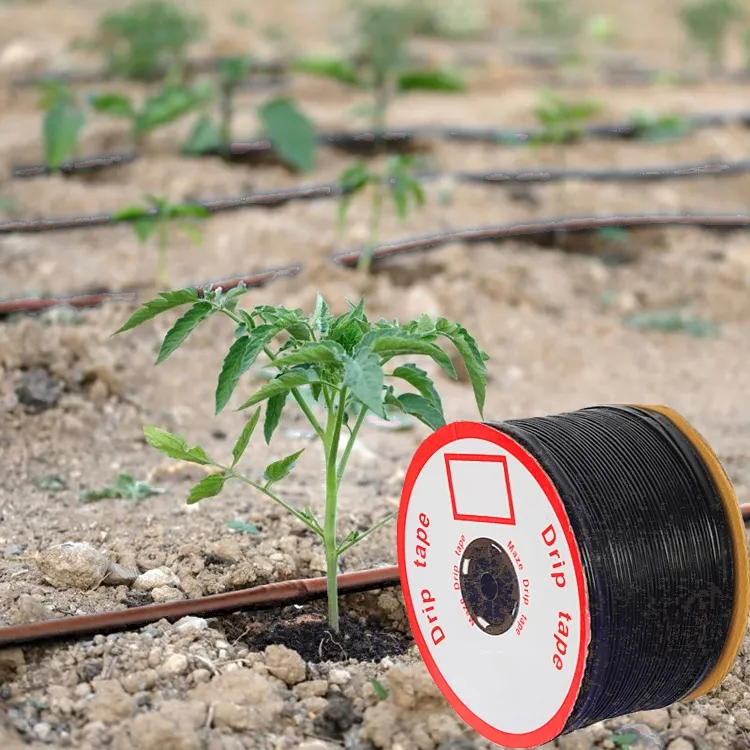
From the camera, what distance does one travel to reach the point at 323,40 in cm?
1333

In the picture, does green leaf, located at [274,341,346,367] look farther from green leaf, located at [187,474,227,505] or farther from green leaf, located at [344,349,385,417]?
green leaf, located at [187,474,227,505]

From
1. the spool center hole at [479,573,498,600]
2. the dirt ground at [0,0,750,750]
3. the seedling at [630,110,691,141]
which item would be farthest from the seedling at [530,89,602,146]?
the spool center hole at [479,573,498,600]

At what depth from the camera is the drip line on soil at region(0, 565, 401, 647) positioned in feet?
7.26

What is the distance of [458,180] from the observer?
20.7 ft

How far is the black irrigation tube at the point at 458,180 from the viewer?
5191 millimetres

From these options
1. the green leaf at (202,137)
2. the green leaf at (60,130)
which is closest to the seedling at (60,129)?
the green leaf at (60,130)

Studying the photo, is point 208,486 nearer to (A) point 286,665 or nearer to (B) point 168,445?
(B) point 168,445

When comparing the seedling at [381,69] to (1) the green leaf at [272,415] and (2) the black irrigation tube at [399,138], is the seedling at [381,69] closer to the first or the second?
(2) the black irrigation tube at [399,138]

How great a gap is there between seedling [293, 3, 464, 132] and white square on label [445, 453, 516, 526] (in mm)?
4841

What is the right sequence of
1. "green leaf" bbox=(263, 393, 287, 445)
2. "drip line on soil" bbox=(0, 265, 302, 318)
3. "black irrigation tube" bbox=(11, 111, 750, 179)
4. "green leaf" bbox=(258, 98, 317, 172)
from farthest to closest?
"black irrigation tube" bbox=(11, 111, 750, 179), "green leaf" bbox=(258, 98, 317, 172), "drip line on soil" bbox=(0, 265, 302, 318), "green leaf" bbox=(263, 393, 287, 445)

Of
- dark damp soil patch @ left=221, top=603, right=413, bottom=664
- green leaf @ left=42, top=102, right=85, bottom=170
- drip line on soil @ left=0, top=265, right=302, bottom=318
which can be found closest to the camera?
dark damp soil patch @ left=221, top=603, right=413, bottom=664

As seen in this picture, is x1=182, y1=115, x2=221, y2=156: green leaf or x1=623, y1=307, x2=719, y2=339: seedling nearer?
x1=623, y1=307, x2=719, y2=339: seedling

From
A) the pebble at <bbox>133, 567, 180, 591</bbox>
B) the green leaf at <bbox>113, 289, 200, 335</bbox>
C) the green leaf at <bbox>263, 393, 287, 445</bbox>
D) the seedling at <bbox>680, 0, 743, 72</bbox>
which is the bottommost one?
the pebble at <bbox>133, 567, 180, 591</bbox>

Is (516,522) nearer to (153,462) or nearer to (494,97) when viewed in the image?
(153,462)
